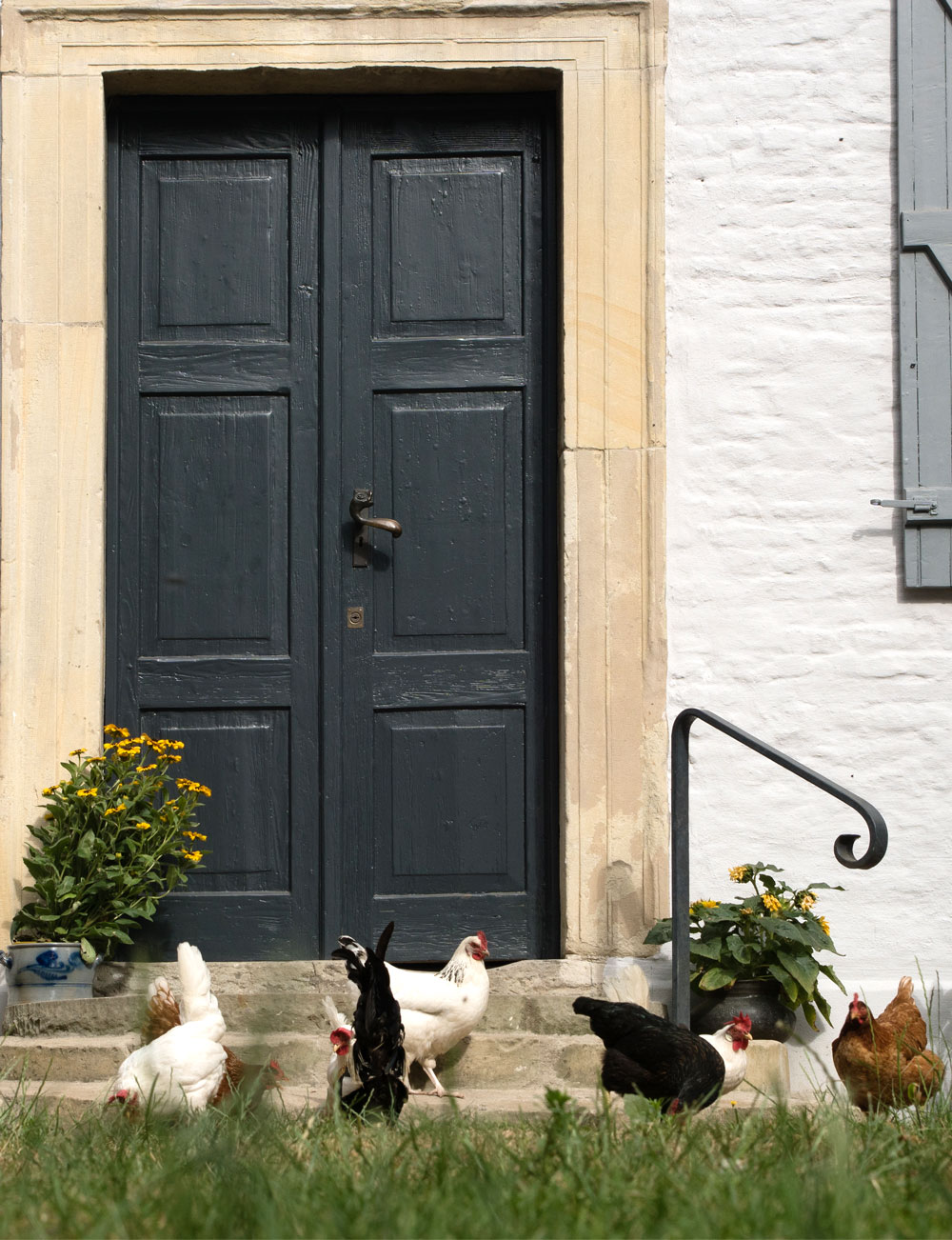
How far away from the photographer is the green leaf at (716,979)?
4012 mm

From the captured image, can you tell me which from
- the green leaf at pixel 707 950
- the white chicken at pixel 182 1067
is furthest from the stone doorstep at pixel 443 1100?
the green leaf at pixel 707 950

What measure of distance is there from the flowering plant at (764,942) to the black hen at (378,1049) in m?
0.98

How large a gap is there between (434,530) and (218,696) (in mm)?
887

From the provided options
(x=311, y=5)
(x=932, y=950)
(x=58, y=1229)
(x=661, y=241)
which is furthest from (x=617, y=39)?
(x=58, y=1229)

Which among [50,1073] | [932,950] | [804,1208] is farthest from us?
[932,950]

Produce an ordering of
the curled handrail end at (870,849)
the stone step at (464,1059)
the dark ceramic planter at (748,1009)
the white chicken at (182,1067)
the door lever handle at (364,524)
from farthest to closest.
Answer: the door lever handle at (364,524) < the dark ceramic planter at (748,1009) < the stone step at (464,1059) < the curled handrail end at (870,849) < the white chicken at (182,1067)

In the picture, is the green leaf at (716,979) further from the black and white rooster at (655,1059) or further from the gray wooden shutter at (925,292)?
the gray wooden shutter at (925,292)

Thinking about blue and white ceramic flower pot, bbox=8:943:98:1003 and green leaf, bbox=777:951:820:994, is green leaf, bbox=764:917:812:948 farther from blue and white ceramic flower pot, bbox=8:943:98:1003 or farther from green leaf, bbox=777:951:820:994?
blue and white ceramic flower pot, bbox=8:943:98:1003

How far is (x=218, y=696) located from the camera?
187 inches

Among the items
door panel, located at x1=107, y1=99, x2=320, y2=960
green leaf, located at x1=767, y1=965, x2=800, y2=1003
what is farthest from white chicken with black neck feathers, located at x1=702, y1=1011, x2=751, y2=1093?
door panel, located at x1=107, y1=99, x2=320, y2=960

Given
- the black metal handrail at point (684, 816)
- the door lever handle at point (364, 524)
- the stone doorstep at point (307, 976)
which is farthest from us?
the door lever handle at point (364, 524)

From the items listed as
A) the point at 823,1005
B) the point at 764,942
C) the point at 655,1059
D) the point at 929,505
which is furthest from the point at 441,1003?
the point at 929,505

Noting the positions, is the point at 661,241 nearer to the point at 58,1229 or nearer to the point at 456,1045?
the point at 456,1045

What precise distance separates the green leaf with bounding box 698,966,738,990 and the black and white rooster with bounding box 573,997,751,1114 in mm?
359
